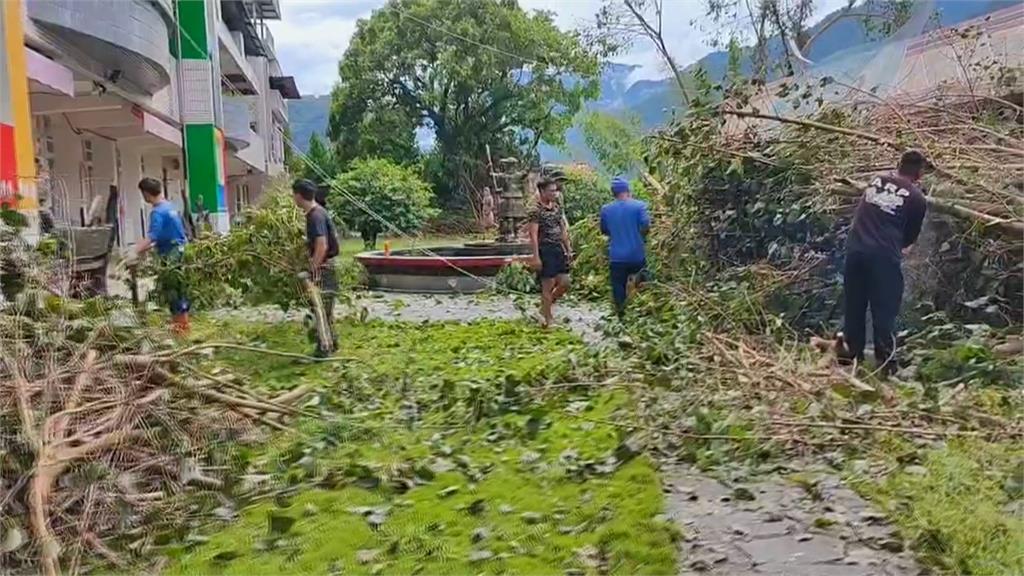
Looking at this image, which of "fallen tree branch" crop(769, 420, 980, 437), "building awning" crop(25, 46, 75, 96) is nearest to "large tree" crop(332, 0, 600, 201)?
→ "building awning" crop(25, 46, 75, 96)

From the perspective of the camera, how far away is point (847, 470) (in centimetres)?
379

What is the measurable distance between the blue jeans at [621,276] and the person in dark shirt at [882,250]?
270cm

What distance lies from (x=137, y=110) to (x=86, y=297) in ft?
43.5

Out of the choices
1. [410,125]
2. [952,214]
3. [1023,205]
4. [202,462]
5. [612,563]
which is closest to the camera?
[612,563]

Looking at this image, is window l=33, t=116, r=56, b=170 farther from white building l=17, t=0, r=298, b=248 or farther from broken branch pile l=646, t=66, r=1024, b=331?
broken branch pile l=646, t=66, r=1024, b=331

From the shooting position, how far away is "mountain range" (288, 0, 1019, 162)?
7.43 meters

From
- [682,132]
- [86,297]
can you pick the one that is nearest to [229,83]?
[682,132]

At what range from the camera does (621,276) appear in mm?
8359

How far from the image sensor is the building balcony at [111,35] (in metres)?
11.3

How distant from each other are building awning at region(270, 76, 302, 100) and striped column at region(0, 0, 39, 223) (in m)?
37.3

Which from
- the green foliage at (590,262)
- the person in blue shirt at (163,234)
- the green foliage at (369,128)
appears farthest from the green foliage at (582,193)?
the person in blue shirt at (163,234)

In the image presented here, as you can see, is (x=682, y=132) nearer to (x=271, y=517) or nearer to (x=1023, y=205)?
(x=1023, y=205)

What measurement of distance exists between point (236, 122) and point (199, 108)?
182 inches

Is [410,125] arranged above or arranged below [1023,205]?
above
